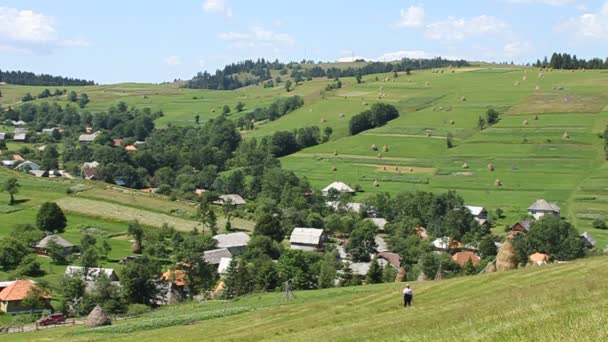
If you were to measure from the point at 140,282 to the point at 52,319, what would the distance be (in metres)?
10.6

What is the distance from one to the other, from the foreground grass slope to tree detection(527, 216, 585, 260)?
125 feet

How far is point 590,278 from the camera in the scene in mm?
30578

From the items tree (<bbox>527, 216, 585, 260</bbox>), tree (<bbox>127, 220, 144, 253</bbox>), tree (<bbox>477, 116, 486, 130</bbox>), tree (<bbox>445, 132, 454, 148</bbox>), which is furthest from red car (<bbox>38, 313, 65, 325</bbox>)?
tree (<bbox>477, 116, 486, 130</bbox>)

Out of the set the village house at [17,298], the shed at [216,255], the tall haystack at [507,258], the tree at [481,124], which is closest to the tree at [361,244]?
the shed at [216,255]

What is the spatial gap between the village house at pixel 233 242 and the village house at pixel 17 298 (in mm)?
29998

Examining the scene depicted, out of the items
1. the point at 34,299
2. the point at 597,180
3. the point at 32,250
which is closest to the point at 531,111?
the point at 597,180

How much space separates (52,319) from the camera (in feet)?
178

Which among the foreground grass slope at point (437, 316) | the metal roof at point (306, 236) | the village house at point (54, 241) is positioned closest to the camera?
the foreground grass slope at point (437, 316)

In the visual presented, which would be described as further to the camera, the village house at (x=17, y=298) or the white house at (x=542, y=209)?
→ the white house at (x=542, y=209)

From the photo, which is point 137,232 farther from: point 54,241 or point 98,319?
point 98,319

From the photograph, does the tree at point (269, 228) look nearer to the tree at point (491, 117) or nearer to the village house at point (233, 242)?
the village house at point (233, 242)

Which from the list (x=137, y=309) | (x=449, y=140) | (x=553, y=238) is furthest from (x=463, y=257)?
(x=449, y=140)

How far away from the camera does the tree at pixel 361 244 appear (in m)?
87.3

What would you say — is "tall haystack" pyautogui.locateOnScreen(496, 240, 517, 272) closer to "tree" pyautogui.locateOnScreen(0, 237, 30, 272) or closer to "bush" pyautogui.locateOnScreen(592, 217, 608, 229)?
"bush" pyautogui.locateOnScreen(592, 217, 608, 229)
